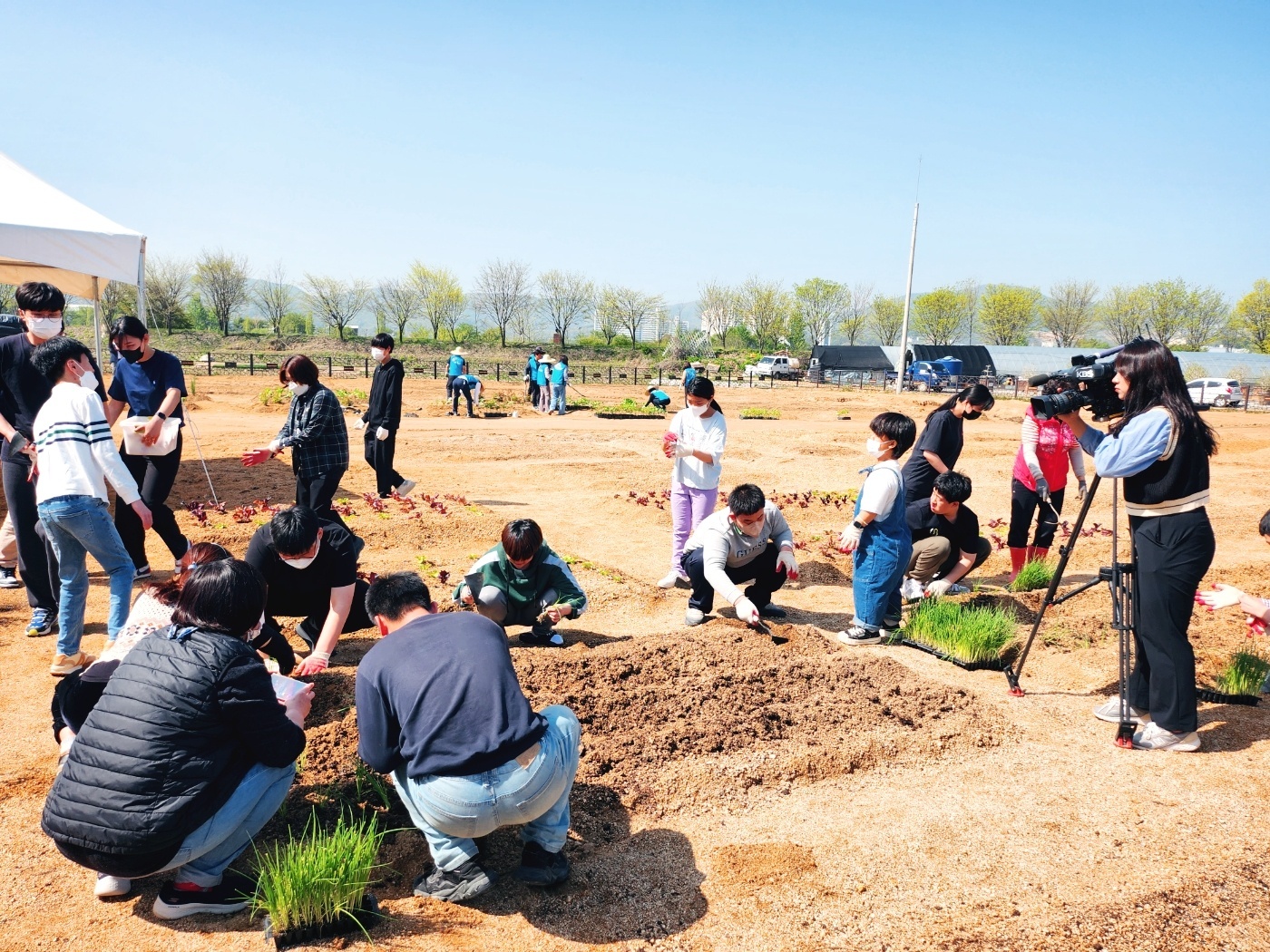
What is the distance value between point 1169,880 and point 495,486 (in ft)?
30.1

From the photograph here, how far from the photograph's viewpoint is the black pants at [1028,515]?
674cm

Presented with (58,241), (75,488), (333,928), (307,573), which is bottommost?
(333,928)

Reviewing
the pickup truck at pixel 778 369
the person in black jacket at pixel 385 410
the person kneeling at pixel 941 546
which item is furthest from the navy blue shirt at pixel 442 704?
the pickup truck at pixel 778 369

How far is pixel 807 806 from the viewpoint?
3639 millimetres

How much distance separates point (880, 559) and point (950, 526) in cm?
119

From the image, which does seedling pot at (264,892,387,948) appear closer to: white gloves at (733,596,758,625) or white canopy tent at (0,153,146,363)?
white gloves at (733,596,758,625)

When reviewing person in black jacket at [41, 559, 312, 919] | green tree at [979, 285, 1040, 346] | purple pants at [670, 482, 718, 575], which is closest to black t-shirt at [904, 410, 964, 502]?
purple pants at [670, 482, 718, 575]

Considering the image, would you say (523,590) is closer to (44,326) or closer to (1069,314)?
(44,326)

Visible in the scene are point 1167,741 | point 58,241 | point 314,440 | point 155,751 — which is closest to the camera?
point 155,751

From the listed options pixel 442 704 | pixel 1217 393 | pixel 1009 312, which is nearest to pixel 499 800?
pixel 442 704

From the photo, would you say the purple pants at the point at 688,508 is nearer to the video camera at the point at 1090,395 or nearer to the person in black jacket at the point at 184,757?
the video camera at the point at 1090,395

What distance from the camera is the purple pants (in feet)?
21.6

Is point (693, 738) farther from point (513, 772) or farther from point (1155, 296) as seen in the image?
point (1155, 296)

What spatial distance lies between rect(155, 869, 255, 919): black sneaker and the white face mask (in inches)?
159
